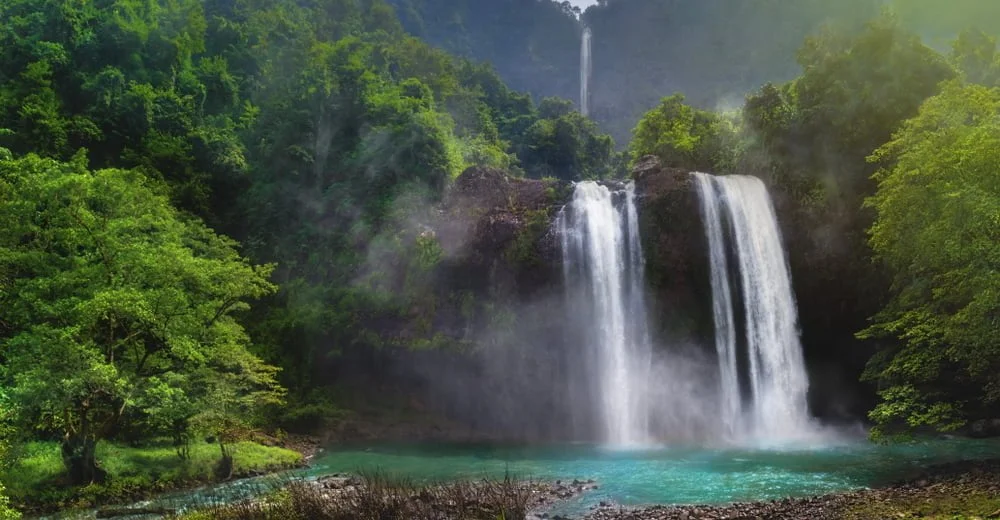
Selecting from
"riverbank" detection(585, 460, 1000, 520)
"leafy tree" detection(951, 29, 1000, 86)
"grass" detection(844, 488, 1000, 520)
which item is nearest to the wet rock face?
"leafy tree" detection(951, 29, 1000, 86)

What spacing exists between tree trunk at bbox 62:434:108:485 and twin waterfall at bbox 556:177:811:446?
1939 centimetres

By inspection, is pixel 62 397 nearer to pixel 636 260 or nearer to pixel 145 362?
pixel 145 362

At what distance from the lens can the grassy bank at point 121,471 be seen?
15.5m

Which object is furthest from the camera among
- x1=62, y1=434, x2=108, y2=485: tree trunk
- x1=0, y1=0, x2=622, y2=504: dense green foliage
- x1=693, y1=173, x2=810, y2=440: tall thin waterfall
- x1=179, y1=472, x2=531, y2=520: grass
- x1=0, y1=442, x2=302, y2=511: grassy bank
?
x1=693, y1=173, x2=810, y2=440: tall thin waterfall

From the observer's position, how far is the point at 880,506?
1230 centimetres

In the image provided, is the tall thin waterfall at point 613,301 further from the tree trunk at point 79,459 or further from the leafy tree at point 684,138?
the tree trunk at point 79,459

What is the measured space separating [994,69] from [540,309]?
2148 cm

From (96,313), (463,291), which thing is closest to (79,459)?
(96,313)

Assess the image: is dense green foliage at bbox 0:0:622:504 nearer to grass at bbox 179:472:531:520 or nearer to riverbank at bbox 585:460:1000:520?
grass at bbox 179:472:531:520

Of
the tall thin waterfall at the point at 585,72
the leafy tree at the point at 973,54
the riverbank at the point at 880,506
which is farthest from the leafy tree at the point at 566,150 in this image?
the riverbank at the point at 880,506

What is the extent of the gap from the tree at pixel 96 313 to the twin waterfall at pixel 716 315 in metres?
15.1

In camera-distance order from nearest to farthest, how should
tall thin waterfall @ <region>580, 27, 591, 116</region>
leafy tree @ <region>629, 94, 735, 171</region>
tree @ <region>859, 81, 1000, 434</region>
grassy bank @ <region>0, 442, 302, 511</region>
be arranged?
1. tree @ <region>859, 81, 1000, 434</region>
2. grassy bank @ <region>0, 442, 302, 511</region>
3. leafy tree @ <region>629, 94, 735, 171</region>
4. tall thin waterfall @ <region>580, 27, 591, 116</region>

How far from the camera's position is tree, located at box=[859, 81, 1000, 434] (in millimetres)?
14602

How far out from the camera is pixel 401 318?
104ft
